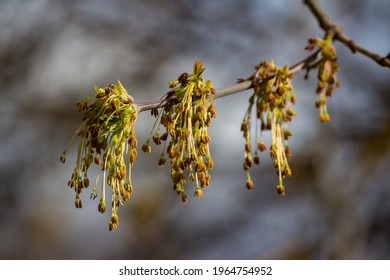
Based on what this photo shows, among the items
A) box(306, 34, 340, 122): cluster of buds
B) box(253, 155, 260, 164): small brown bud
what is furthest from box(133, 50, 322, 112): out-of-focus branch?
box(253, 155, 260, 164): small brown bud

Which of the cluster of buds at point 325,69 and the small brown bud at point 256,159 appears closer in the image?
the cluster of buds at point 325,69

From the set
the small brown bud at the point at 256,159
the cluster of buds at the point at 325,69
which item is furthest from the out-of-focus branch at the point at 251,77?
the small brown bud at the point at 256,159

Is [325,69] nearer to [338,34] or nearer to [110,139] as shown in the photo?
[338,34]

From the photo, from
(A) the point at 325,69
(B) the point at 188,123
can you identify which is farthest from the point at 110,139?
(A) the point at 325,69

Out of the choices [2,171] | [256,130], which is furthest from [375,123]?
[256,130]

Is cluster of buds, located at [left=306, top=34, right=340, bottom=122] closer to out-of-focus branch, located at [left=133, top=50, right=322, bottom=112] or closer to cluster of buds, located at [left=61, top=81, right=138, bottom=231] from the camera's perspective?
out-of-focus branch, located at [left=133, top=50, right=322, bottom=112]

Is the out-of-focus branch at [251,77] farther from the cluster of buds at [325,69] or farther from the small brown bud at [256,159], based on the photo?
the small brown bud at [256,159]

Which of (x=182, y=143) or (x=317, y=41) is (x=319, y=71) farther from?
(x=182, y=143)
